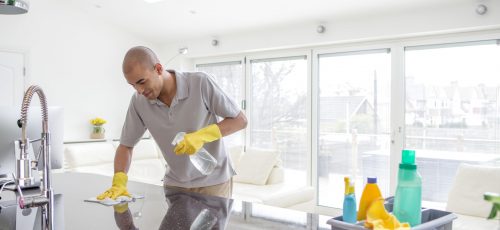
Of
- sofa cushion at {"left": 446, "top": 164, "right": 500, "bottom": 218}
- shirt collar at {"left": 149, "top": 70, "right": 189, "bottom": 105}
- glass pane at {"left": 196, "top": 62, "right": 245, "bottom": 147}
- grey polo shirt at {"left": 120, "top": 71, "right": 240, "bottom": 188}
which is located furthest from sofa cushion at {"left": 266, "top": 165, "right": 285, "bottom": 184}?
shirt collar at {"left": 149, "top": 70, "right": 189, "bottom": 105}

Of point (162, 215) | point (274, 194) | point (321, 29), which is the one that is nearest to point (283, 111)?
point (321, 29)

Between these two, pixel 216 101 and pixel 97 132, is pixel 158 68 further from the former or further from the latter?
pixel 97 132

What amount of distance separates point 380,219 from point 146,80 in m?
1.21

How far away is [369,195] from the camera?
1.05m

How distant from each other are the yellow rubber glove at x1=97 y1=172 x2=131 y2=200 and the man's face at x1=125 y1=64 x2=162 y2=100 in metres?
0.37

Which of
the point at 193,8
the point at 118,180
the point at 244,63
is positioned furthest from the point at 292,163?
the point at 118,180

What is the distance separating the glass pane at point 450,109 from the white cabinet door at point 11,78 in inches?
180

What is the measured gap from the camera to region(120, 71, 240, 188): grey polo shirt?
2.03 m

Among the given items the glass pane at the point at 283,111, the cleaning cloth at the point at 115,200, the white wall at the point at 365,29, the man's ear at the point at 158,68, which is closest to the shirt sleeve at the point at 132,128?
the man's ear at the point at 158,68

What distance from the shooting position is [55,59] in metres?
5.81

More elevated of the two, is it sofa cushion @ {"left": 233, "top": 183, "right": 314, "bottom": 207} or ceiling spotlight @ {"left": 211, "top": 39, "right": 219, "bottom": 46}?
ceiling spotlight @ {"left": 211, "top": 39, "right": 219, "bottom": 46}

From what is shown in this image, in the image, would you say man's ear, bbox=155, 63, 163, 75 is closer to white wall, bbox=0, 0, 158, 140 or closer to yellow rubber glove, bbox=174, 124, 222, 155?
yellow rubber glove, bbox=174, 124, 222, 155

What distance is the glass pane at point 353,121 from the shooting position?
488cm

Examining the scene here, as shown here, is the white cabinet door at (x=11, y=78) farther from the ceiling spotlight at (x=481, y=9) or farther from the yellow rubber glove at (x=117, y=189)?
the ceiling spotlight at (x=481, y=9)
